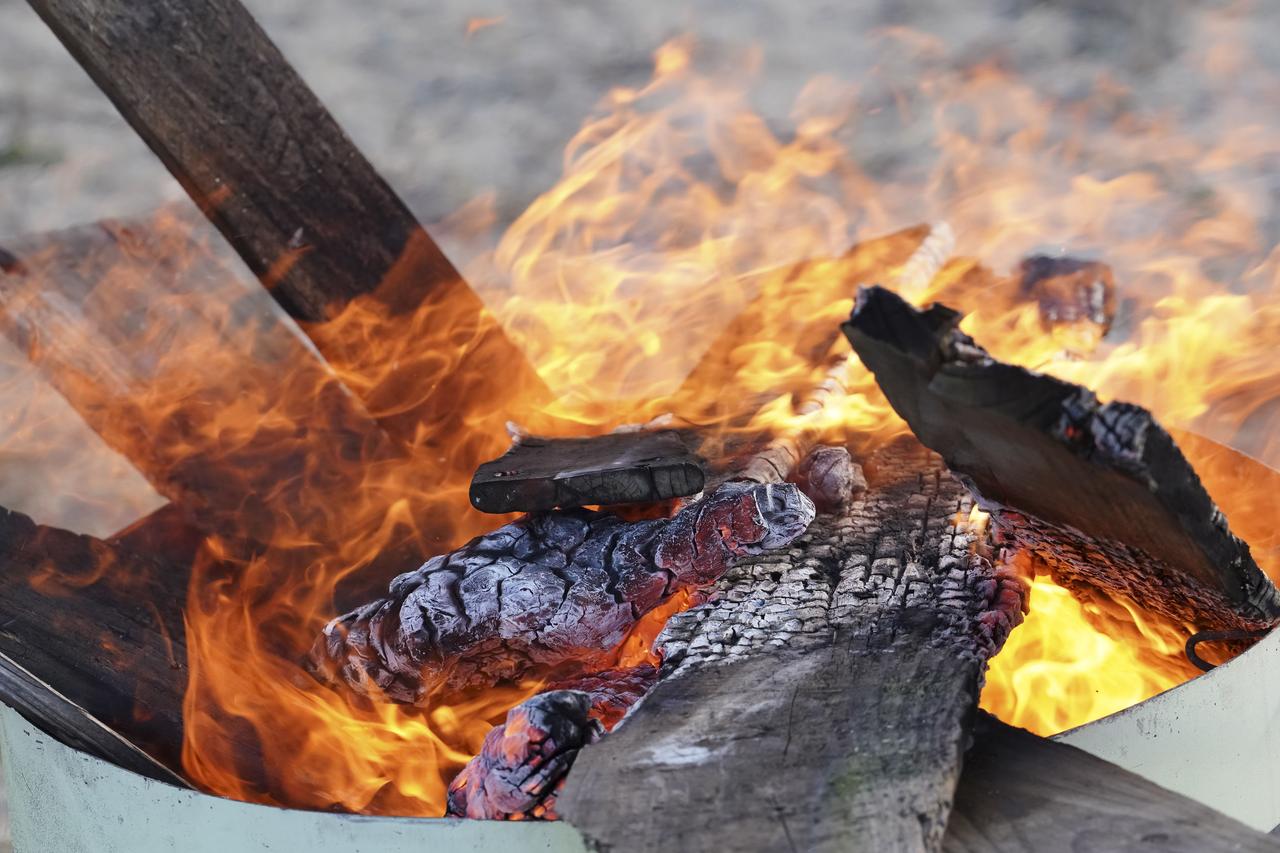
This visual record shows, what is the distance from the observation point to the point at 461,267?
4500 mm

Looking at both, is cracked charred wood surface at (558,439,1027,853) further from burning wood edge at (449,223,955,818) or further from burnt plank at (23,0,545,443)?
burnt plank at (23,0,545,443)

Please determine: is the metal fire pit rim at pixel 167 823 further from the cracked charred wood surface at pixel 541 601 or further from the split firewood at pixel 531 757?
the cracked charred wood surface at pixel 541 601

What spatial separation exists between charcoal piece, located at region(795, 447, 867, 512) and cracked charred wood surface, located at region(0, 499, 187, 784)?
3.00ft

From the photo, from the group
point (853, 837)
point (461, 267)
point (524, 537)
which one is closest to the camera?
point (853, 837)

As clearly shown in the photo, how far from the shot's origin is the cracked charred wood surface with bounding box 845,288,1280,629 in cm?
114

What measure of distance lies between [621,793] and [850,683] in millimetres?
294

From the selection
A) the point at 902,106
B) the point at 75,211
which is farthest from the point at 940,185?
the point at 75,211

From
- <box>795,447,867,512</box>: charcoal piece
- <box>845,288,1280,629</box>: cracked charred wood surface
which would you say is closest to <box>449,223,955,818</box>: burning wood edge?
<box>795,447,867,512</box>: charcoal piece

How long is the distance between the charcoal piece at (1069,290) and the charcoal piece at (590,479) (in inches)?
36.2

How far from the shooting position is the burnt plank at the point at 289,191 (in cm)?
207

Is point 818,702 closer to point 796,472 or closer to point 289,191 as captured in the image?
point 796,472

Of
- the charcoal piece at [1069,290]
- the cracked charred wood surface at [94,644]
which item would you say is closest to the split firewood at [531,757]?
the cracked charred wood surface at [94,644]

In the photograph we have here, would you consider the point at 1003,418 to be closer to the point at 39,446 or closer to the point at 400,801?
the point at 400,801

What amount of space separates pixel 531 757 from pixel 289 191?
4.39 ft
